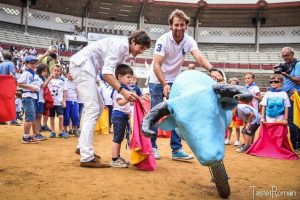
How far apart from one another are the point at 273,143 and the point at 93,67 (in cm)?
342

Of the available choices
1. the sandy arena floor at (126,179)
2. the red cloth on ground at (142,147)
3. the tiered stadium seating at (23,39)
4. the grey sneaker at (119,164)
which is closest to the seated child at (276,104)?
the sandy arena floor at (126,179)

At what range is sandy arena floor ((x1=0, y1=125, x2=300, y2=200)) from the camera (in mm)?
2674

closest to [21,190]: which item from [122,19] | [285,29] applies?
[122,19]

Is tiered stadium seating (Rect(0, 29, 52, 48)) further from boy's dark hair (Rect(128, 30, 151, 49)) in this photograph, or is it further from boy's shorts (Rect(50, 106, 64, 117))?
boy's dark hair (Rect(128, 30, 151, 49))

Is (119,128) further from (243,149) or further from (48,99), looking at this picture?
(48,99)

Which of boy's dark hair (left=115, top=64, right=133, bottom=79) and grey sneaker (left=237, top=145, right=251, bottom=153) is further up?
boy's dark hair (left=115, top=64, right=133, bottom=79)

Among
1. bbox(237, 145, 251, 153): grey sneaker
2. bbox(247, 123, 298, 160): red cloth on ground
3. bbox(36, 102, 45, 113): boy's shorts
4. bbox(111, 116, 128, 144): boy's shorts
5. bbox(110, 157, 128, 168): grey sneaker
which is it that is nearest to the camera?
bbox(110, 157, 128, 168): grey sneaker

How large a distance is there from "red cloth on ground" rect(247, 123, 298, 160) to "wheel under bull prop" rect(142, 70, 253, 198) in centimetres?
304

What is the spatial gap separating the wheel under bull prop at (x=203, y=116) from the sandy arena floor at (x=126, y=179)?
1.90ft

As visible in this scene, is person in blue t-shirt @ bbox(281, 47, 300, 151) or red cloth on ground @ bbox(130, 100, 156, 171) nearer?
red cloth on ground @ bbox(130, 100, 156, 171)

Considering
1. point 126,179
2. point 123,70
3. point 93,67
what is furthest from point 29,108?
point 126,179

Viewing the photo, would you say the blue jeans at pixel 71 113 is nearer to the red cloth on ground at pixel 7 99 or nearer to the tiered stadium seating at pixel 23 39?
the red cloth on ground at pixel 7 99

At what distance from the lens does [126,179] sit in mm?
3191

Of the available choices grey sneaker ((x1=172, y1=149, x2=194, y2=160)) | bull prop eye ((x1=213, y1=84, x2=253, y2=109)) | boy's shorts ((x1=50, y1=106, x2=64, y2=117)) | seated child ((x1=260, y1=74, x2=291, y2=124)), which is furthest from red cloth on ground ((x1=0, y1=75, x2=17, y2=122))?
seated child ((x1=260, y1=74, x2=291, y2=124))
